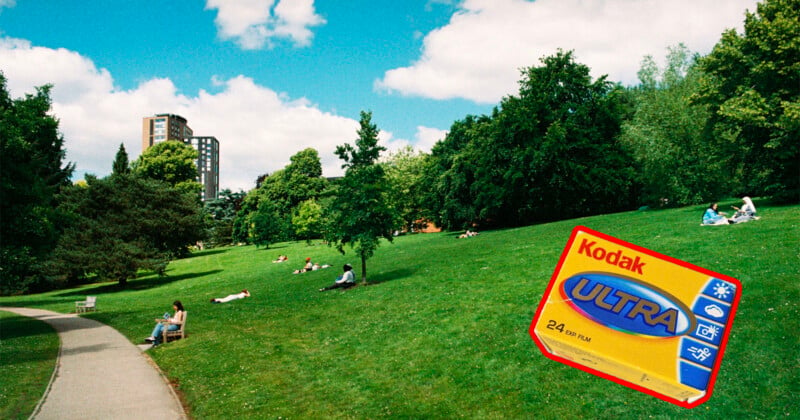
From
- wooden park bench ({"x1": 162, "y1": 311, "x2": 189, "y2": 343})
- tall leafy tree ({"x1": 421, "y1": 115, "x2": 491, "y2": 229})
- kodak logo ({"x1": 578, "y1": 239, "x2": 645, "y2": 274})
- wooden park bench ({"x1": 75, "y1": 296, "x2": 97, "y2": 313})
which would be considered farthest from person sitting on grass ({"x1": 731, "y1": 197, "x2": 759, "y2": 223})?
wooden park bench ({"x1": 75, "y1": 296, "x2": 97, "y2": 313})

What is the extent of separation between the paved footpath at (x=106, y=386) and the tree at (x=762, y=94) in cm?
3031

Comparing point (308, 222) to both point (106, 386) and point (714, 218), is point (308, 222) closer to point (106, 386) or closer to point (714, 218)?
point (714, 218)

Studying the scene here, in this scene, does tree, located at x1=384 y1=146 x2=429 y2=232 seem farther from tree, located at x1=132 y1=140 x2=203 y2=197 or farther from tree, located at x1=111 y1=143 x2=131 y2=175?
tree, located at x1=111 y1=143 x2=131 y2=175

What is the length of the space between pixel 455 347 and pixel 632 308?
1069cm

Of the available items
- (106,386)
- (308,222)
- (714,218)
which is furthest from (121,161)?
(714,218)

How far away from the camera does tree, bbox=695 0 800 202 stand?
27.5 m

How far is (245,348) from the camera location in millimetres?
15281

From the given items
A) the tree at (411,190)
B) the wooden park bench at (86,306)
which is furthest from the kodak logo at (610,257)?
the tree at (411,190)

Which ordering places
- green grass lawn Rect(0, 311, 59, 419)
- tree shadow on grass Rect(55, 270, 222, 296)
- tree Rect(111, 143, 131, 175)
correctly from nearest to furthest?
green grass lawn Rect(0, 311, 59, 419) < tree shadow on grass Rect(55, 270, 222, 296) < tree Rect(111, 143, 131, 175)

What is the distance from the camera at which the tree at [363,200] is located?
24.0 meters

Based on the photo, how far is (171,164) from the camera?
86938 millimetres

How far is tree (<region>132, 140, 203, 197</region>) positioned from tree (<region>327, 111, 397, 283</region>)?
68.3 metres

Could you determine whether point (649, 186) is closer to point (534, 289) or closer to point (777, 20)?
point (777, 20)

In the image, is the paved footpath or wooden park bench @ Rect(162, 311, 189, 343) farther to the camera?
wooden park bench @ Rect(162, 311, 189, 343)
